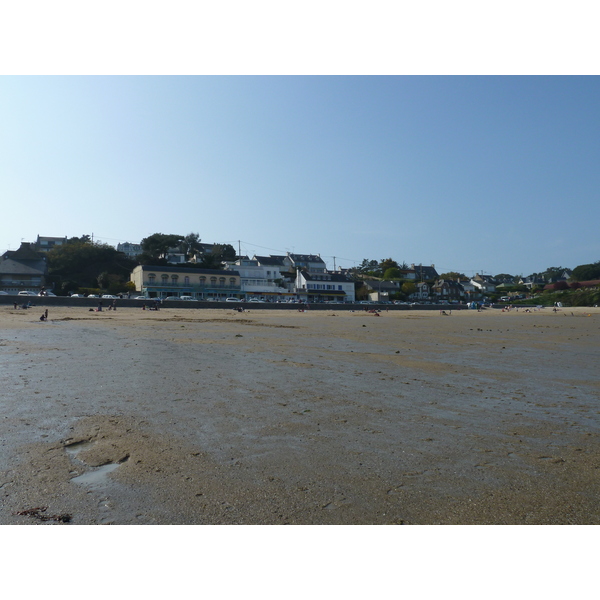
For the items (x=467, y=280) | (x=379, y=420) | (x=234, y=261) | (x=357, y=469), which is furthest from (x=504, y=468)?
(x=467, y=280)

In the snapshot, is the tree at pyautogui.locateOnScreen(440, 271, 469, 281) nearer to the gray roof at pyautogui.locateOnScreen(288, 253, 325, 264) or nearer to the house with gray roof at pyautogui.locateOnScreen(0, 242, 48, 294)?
the gray roof at pyautogui.locateOnScreen(288, 253, 325, 264)

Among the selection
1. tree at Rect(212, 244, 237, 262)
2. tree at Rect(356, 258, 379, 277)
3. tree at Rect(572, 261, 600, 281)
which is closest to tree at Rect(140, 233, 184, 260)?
tree at Rect(212, 244, 237, 262)

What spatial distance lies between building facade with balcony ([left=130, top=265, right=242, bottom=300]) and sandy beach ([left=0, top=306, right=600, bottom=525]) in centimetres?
6980

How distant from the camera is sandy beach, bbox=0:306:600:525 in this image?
144 inches

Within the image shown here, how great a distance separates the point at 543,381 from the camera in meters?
9.76

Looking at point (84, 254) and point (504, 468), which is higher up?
point (84, 254)

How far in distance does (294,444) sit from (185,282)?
8035cm

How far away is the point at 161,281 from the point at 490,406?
254 feet

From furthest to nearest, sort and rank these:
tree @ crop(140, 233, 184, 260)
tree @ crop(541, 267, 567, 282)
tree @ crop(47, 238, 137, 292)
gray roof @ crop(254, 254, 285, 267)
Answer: tree @ crop(541, 267, 567, 282) < gray roof @ crop(254, 254, 285, 267) < tree @ crop(140, 233, 184, 260) < tree @ crop(47, 238, 137, 292)

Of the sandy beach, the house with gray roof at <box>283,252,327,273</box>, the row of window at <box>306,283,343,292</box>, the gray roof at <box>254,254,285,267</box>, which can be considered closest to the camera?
the sandy beach

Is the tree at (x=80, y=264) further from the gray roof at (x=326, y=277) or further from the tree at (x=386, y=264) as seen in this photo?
the tree at (x=386, y=264)

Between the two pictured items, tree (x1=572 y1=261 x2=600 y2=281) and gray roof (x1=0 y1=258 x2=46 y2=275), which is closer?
gray roof (x1=0 y1=258 x2=46 y2=275)

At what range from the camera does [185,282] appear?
272 ft
